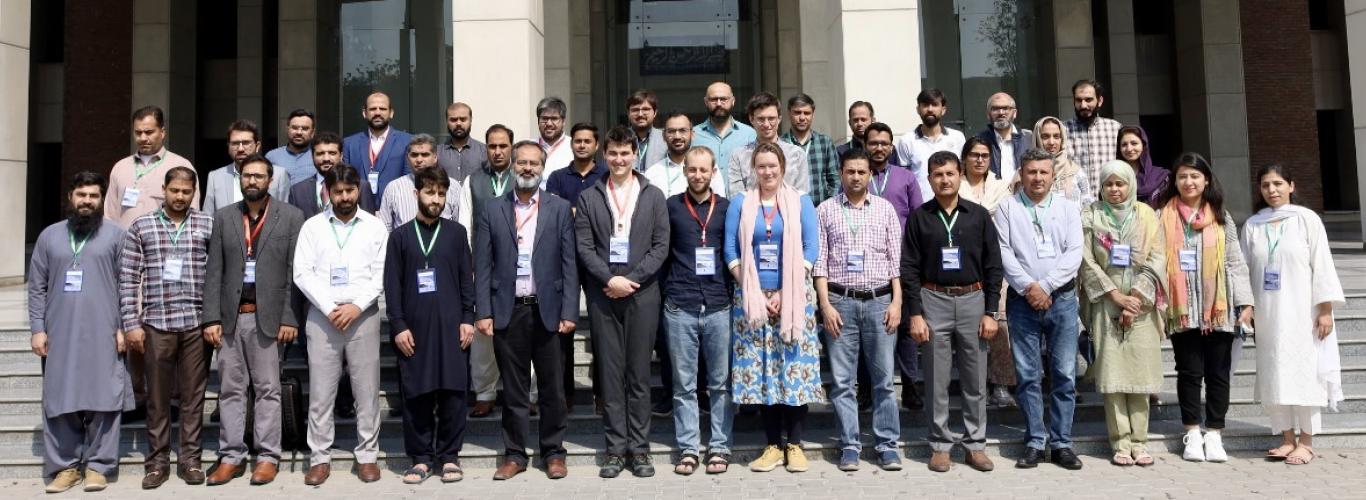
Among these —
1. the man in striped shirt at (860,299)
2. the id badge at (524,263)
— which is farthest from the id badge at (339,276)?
the man in striped shirt at (860,299)

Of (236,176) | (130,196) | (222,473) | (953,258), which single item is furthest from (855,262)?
(130,196)

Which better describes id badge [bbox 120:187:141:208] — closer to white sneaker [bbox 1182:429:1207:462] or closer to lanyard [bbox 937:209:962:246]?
lanyard [bbox 937:209:962:246]

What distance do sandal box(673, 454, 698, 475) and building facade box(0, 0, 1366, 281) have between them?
5933 millimetres

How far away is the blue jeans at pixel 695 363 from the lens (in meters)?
6.01

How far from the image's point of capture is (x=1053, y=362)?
6.12 m

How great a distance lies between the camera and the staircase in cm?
634

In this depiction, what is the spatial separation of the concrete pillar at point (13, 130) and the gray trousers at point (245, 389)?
7596mm

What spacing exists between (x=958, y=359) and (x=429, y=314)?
11.0ft

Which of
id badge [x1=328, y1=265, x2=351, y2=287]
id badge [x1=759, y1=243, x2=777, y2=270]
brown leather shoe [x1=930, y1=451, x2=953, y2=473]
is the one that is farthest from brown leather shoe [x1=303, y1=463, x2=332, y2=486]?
brown leather shoe [x1=930, y1=451, x2=953, y2=473]

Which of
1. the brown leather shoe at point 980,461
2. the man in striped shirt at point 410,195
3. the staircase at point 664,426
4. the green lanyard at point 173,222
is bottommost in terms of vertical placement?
the brown leather shoe at point 980,461

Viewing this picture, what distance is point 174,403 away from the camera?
6.80 metres

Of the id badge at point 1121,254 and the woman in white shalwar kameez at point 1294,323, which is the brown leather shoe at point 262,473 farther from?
the woman in white shalwar kameez at point 1294,323

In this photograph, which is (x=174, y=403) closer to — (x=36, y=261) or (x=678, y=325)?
(x=36, y=261)

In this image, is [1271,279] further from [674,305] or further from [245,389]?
[245,389]
